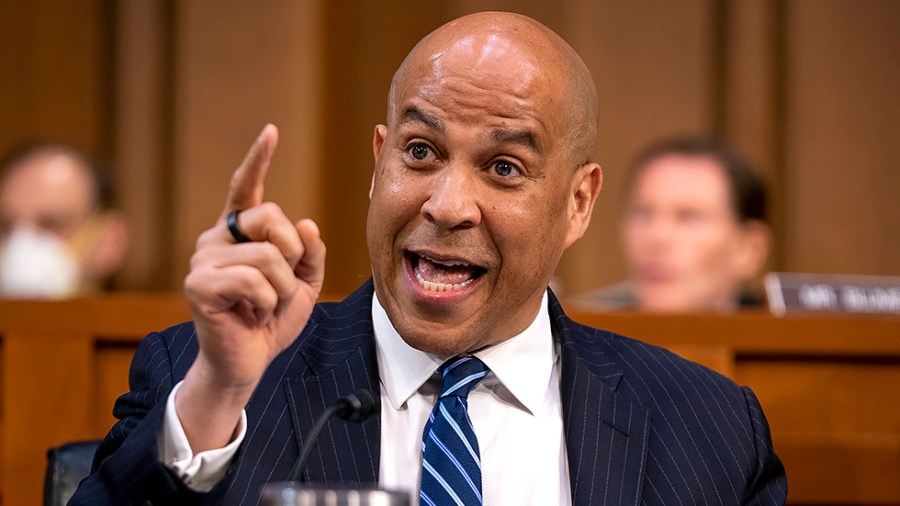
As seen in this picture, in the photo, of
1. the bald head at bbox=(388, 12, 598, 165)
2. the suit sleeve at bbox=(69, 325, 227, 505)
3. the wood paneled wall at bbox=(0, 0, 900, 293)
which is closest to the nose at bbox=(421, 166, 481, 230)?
the bald head at bbox=(388, 12, 598, 165)

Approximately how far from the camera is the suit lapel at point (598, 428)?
1.71 meters

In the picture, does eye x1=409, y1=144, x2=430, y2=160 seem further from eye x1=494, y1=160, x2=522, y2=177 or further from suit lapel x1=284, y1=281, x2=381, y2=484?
suit lapel x1=284, y1=281, x2=381, y2=484

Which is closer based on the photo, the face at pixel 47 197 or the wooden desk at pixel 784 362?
the wooden desk at pixel 784 362

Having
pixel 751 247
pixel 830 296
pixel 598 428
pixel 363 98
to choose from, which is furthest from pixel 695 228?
pixel 598 428

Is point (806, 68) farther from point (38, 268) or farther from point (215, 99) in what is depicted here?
point (38, 268)

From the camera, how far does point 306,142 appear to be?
4.21m

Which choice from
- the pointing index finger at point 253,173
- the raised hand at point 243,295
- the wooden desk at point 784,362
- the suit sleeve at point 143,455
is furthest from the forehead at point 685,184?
the pointing index finger at point 253,173

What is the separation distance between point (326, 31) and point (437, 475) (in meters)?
2.96

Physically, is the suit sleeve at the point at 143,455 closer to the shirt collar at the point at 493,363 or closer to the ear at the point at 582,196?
the shirt collar at the point at 493,363

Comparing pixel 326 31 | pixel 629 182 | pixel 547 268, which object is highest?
pixel 326 31

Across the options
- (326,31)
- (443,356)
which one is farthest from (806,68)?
(443,356)

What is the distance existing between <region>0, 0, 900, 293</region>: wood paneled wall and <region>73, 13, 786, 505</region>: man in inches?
96.1

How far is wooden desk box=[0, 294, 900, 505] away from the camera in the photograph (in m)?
2.21

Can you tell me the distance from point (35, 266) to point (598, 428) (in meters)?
2.33
